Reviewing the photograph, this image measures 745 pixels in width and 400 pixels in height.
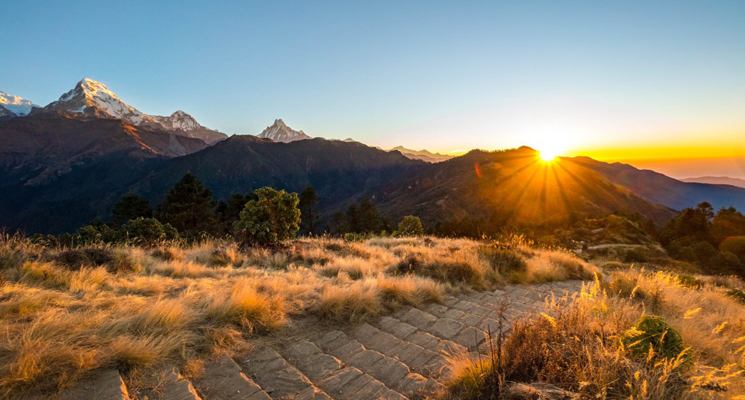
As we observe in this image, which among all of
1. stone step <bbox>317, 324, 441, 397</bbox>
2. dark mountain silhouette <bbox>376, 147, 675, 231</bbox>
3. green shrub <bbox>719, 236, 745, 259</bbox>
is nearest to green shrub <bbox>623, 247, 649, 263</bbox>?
green shrub <bbox>719, 236, 745, 259</bbox>

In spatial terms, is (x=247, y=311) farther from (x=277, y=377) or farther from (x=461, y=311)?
(x=461, y=311)

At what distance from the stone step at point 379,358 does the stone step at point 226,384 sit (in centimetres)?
107

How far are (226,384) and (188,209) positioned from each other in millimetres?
39281

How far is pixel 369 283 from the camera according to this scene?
596 cm

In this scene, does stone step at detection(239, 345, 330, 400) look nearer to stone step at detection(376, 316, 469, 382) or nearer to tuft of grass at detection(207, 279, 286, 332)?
tuft of grass at detection(207, 279, 286, 332)

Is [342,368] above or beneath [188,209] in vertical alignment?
above

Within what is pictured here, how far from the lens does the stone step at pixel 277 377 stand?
2.87 metres

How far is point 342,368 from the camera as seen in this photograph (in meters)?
3.38

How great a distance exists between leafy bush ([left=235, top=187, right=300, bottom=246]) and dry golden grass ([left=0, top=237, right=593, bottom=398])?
92.2 inches

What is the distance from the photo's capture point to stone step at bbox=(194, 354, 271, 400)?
2.75 meters

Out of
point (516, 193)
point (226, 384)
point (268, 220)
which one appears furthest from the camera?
point (516, 193)

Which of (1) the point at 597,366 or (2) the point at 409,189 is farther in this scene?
(2) the point at 409,189

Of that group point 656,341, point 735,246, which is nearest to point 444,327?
point 656,341

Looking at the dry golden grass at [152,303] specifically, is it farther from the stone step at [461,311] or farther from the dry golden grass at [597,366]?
the dry golden grass at [597,366]
